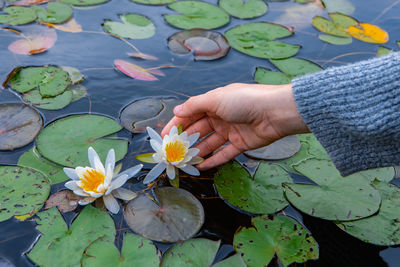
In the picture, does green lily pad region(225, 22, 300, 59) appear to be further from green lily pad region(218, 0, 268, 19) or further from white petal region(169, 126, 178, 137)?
white petal region(169, 126, 178, 137)

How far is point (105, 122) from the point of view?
82.8 inches

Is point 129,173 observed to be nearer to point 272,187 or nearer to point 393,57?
point 272,187

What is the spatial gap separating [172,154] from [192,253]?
1.66 feet

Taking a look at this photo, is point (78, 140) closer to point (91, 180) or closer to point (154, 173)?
point (91, 180)

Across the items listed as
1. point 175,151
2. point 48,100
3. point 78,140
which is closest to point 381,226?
point 175,151

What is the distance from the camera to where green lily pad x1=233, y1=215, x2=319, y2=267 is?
1.54m

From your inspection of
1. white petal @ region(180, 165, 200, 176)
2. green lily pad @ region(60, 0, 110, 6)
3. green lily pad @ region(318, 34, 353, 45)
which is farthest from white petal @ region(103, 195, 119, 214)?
green lily pad @ region(318, 34, 353, 45)

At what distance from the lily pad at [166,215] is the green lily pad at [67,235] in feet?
0.41

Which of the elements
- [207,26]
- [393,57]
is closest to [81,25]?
[207,26]

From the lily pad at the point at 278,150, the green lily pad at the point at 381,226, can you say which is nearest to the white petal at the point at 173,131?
the lily pad at the point at 278,150

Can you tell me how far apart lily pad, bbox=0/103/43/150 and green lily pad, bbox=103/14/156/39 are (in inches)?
43.6

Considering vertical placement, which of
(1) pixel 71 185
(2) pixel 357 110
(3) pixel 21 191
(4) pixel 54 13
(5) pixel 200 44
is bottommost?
(3) pixel 21 191

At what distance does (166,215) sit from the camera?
1.65 meters

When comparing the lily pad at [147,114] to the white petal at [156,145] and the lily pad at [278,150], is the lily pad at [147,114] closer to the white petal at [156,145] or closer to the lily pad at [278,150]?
the white petal at [156,145]
